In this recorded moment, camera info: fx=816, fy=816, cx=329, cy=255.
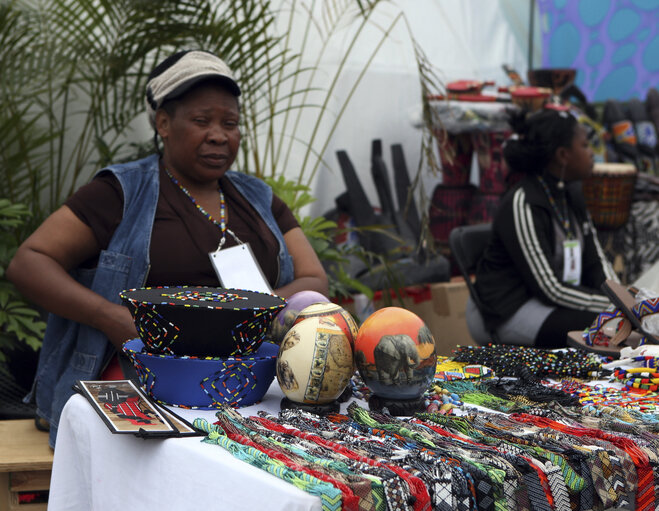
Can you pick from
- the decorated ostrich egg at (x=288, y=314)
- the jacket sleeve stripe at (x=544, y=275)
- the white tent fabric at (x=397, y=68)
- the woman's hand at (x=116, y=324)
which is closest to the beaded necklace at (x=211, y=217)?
the woman's hand at (x=116, y=324)

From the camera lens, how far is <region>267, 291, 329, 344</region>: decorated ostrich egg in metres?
1.79

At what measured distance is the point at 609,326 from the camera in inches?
89.5

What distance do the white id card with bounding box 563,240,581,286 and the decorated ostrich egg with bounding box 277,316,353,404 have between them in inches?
91.5

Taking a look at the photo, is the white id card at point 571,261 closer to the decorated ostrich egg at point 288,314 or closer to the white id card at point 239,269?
the white id card at point 239,269

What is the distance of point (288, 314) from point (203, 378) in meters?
0.31

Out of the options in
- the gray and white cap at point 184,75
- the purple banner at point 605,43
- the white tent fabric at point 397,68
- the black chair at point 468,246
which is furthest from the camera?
the purple banner at point 605,43

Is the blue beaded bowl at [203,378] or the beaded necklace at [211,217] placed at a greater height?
the beaded necklace at [211,217]

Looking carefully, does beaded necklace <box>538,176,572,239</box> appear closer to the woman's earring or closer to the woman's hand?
the woman's earring

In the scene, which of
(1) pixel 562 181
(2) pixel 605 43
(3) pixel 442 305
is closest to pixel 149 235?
(1) pixel 562 181

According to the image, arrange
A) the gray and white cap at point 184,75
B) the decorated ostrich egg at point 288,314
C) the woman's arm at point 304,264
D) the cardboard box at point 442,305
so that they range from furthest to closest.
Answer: the cardboard box at point 442,305
the woman's arm at point 304,264
the gray and white cap at point 184,75
the decorated ostrich egg at point 288,314

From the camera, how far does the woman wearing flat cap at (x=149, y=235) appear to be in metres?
2.26

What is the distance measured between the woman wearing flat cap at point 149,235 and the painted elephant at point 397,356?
2.97 ft

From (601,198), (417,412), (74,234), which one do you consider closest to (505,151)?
(601,198)

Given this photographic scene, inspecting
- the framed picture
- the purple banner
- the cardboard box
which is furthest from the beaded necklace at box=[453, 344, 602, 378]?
the purple banner
